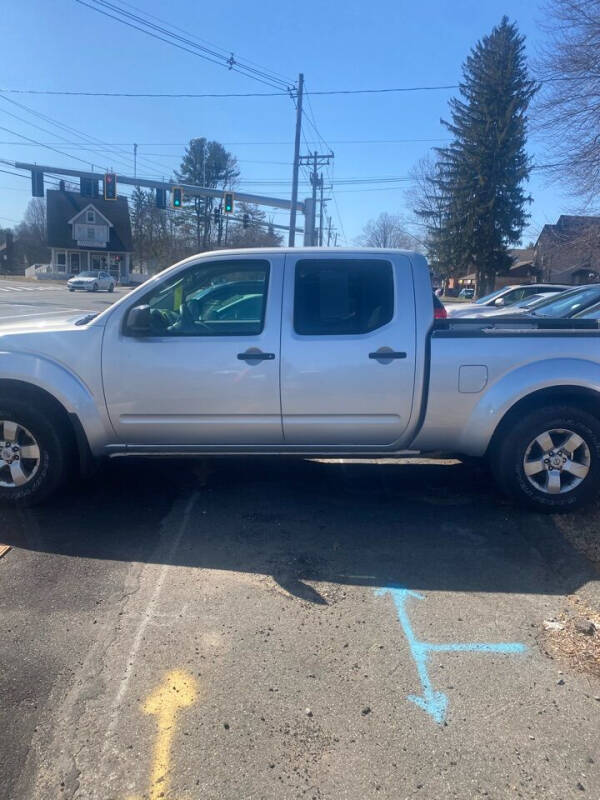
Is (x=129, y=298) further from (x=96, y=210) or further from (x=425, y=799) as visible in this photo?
(x=96, y=210)

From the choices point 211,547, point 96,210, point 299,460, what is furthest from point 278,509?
point 96,210

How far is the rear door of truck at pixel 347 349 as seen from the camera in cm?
461

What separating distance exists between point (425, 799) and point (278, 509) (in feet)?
8.98

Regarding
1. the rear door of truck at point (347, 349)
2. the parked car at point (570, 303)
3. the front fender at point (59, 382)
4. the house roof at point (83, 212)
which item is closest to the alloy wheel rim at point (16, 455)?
the front fender at point (59, 382)

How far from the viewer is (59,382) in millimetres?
4625

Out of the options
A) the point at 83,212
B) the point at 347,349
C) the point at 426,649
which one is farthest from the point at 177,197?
the point at 83,212

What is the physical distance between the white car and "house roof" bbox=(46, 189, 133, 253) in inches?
562

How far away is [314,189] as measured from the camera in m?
44.5

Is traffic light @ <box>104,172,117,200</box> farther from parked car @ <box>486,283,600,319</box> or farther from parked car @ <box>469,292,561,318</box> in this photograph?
parked car @ <box>486,283,600,319</box>

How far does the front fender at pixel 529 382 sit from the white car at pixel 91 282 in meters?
46.6

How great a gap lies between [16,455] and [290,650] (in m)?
2.69

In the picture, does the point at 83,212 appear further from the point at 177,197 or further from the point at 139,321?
the point at 139,321

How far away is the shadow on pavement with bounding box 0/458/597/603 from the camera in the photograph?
3.92 m

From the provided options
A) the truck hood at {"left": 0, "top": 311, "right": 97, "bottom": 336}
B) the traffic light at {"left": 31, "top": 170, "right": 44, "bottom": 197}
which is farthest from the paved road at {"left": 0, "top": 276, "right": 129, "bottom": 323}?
the truck hood at {"left": 0, "top": 311, "right": 97, "bottom": 336}
